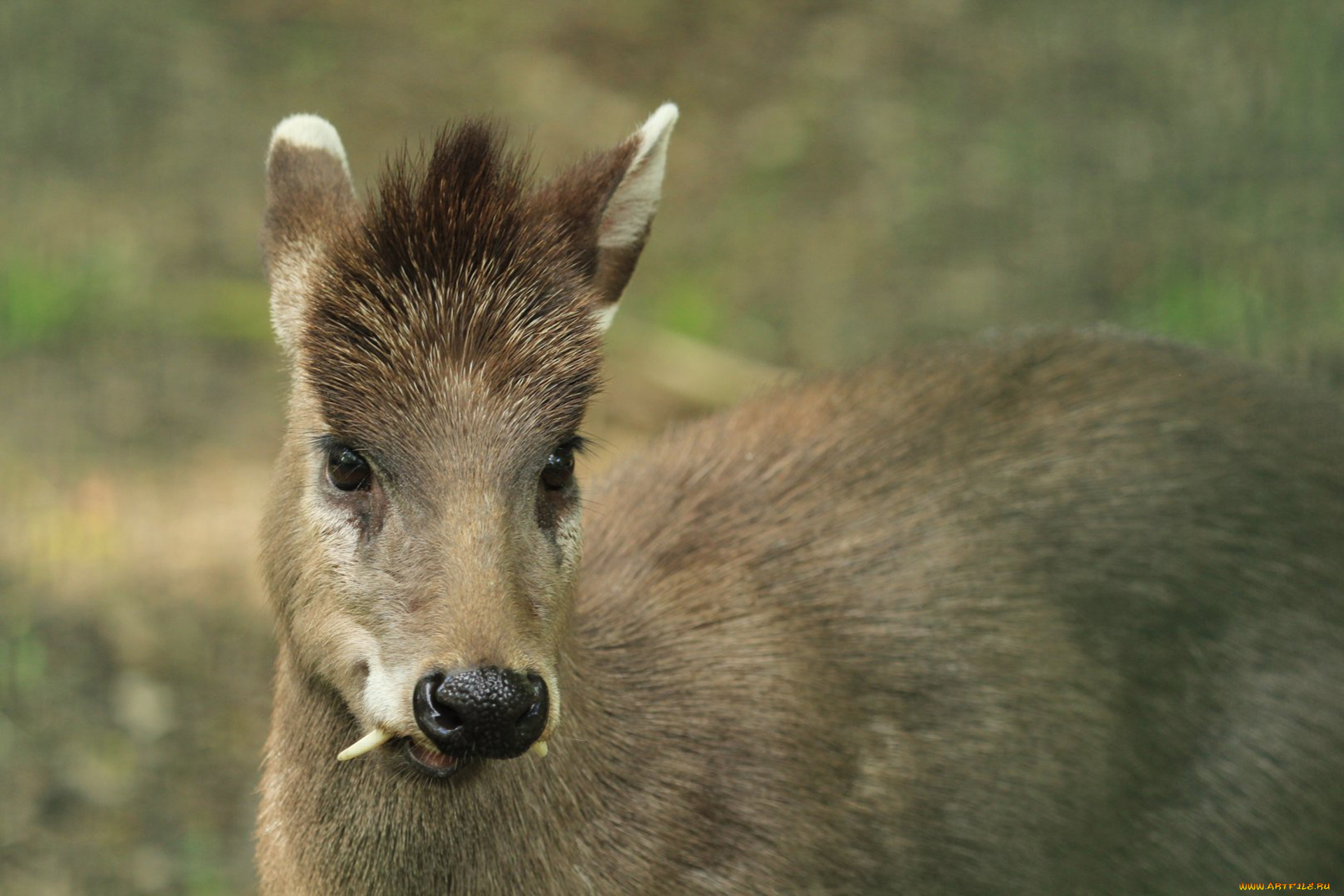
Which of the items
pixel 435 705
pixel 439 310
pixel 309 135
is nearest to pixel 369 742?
pixel 435 705

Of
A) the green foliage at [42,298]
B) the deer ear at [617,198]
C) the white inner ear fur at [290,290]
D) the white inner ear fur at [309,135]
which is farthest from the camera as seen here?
the green foliage at [42,298]

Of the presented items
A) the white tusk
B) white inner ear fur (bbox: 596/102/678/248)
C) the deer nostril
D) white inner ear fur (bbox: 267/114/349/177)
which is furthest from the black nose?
white inner ear fur (bbox: 267/114/349/177)

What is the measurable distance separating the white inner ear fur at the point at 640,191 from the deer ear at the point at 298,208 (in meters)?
0.67

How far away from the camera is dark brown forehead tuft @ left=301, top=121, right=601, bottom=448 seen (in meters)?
3.60

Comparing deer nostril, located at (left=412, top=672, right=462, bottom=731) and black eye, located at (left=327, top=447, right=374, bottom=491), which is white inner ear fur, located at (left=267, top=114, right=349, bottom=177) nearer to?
black eye, located at (left=327, top=447, right=374, bottom=491)

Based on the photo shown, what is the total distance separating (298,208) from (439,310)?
0.73 metres

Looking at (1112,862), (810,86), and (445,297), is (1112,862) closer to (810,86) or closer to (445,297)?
(445,297)

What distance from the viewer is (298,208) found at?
4148mm

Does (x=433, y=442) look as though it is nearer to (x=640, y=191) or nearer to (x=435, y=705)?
(x=435, y=705)

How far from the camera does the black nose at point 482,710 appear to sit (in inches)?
125

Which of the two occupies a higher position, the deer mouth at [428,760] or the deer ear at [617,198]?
the deer ear at [617,198]

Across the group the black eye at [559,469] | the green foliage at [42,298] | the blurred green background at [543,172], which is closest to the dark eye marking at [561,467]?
the black eye at [559,469]

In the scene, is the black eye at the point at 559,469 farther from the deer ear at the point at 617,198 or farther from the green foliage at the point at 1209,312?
the green foliage at the point at 1209,312

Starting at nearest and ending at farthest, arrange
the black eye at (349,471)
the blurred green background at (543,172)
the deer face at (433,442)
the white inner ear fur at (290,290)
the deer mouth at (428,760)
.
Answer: the deer face at (433,442)
the deer mouth at (428,760)
the black eye at (349,471)
the white inner ear fur at (290,290)
the blurred green background at (543,172)
